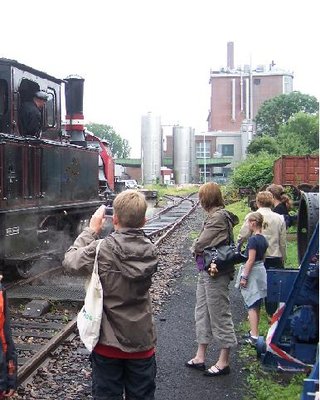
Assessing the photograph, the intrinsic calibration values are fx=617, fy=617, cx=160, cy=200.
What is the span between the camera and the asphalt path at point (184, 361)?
4.88 m

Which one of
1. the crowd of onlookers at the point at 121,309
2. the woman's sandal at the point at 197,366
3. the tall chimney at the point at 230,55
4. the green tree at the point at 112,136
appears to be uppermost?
the tall chimney at the point at 230,55

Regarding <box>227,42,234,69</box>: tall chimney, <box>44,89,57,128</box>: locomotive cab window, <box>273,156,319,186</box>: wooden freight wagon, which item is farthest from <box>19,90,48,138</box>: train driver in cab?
<box>227,42,234,69</box>: tall chimney

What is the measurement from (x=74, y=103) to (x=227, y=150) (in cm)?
6900

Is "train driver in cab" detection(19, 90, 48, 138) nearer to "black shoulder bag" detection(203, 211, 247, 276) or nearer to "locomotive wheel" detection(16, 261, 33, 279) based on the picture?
"locomotive wheel" detection(16, 261, 33, 279)

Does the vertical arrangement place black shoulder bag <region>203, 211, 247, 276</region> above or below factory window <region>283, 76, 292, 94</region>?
below

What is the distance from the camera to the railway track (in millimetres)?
5574

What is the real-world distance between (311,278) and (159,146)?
208ft

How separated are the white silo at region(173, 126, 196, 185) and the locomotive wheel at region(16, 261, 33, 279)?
203 feet

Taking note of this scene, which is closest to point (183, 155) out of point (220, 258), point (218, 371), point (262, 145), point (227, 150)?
point (227, 150)

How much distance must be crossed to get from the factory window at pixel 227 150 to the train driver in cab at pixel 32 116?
7204cm

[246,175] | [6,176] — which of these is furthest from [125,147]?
[6,176]

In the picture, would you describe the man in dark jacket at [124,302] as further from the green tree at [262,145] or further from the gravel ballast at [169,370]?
the green tree at [262,145]

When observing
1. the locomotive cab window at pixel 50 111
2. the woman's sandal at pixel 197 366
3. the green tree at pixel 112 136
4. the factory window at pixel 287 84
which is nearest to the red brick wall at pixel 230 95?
the factory window at pixel 287 84

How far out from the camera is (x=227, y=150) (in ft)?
264
